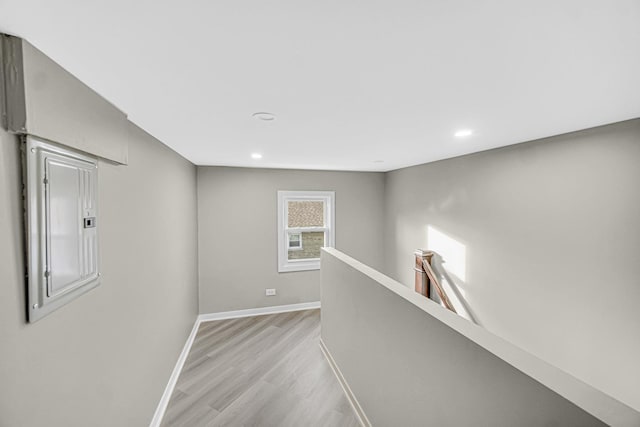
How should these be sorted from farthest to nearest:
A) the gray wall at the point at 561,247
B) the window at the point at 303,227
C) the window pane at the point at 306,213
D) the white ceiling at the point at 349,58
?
1. the window pane at the point at 306,213
2. the window at the point at 303,227
3. the gray wall at the point at 561,247
4. the white ceiling at the point at 349,58

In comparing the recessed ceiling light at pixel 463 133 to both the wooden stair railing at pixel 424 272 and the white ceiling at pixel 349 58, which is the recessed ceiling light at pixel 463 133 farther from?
the wooden stair railing at pixel 424 272

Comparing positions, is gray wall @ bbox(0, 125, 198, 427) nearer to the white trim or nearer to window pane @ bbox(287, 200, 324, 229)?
the white trim

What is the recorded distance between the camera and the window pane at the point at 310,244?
436 cm

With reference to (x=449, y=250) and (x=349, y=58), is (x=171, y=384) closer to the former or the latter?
(x=349, y=58)

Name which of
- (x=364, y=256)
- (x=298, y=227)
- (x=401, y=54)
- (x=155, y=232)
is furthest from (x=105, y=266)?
(x=364, y=256)

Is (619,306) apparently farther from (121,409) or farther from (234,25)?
(121,409)

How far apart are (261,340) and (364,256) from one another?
212 centimetres

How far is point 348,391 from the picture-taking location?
2.26 meters

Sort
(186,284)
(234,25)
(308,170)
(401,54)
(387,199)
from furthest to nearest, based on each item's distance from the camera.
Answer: (387,199), (308,170), (186,284), (401,54), (234,25)

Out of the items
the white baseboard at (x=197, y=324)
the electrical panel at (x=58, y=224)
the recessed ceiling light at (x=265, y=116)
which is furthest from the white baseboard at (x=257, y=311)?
the recessed ceiling light at (x=265, y=116)

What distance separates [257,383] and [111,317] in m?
1.57

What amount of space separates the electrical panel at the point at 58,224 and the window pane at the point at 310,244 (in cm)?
323

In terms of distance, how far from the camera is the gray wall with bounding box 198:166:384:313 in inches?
150

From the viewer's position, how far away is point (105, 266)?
1354 mm
